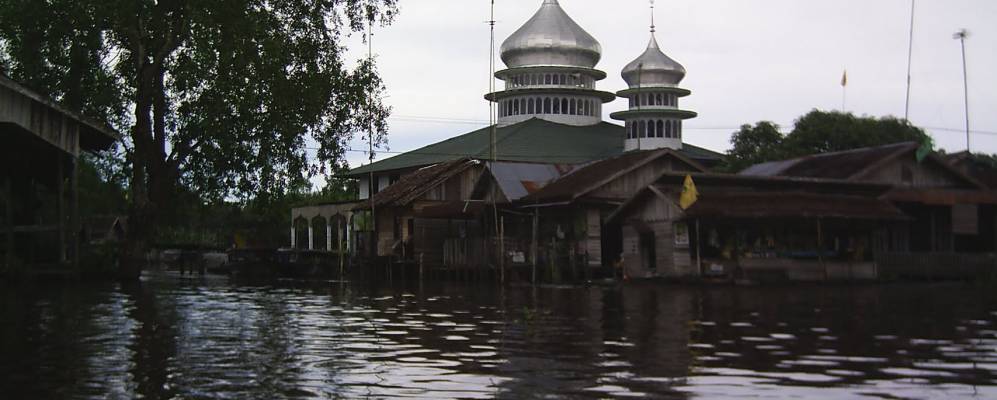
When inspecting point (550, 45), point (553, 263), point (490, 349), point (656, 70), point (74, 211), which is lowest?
point (490, 349)

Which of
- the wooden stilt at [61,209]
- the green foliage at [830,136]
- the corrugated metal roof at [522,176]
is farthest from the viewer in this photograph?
the green foliage at [830,136]

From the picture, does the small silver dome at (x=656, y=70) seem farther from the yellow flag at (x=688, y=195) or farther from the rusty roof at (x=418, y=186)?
the yellow flag at (x=688, y=195)

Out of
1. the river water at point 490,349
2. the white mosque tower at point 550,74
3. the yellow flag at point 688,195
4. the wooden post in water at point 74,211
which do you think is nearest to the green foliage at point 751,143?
the white mosque tower at point 550,74

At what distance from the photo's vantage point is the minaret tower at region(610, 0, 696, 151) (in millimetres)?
70500

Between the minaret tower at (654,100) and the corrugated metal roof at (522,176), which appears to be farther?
the minaret tower at (654,100)

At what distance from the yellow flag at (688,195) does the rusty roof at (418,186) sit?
1673 cm

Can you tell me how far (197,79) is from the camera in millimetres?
30641

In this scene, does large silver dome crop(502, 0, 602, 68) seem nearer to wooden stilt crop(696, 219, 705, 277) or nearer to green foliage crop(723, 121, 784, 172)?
green foliage crop(723, 121, 784, 172)

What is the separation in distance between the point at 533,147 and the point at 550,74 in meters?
10.8

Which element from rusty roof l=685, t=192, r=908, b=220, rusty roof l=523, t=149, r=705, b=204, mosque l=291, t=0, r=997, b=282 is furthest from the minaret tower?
rusty roof l=685, t=192, r=908, b=220

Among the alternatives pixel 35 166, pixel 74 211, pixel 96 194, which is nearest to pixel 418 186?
pixel 35 166

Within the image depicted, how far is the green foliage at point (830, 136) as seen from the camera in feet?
187

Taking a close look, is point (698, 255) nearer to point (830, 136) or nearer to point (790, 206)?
point (790, 206)

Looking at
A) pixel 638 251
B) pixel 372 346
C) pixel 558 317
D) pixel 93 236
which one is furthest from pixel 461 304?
pixel 93 236
